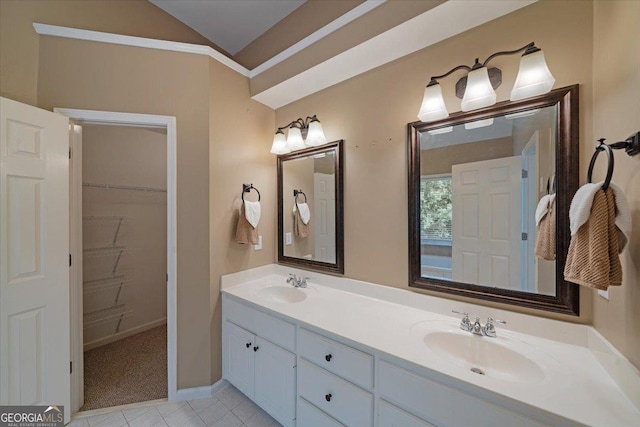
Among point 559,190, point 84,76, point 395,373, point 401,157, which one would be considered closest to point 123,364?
point 84,76


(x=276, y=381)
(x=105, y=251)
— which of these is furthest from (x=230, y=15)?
(x=276, y=381)

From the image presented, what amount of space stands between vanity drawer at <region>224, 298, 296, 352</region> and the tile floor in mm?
595

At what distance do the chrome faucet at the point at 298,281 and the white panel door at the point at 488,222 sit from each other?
1.11 m

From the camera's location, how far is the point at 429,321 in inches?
52.4

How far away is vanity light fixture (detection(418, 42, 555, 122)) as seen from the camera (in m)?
1.09

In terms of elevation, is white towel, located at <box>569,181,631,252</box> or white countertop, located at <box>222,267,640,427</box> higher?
white towel, located at <box>569,181,631,252</box>

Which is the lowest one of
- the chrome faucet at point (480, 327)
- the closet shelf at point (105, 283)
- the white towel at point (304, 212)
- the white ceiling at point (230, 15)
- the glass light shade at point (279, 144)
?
the closet shelf at point (105, 283)

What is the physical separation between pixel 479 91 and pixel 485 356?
1.35 metres

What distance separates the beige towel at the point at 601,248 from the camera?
30.6 inches

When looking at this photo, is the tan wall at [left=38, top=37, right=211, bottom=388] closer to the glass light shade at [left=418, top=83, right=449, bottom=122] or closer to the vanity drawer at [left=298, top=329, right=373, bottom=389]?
the vanity drawer at [left=298, top=329, right=373, bottom=389]

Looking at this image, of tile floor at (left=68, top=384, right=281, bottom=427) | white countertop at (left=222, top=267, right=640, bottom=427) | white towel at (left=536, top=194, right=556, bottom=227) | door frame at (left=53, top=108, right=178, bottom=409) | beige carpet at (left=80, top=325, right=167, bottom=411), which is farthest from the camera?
beige carpet at (left=80, top=325, right=167, bottom=411)

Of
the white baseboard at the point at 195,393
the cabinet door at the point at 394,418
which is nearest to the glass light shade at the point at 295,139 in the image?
the cabinet door at the point at 394,418

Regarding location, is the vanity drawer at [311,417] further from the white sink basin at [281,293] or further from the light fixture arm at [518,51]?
the light fixture arm at [518,51]

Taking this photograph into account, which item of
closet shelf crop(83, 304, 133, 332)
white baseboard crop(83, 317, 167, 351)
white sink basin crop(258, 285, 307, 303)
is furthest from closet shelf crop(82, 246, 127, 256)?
white sink basin crop(258, 285, 307, 303)
